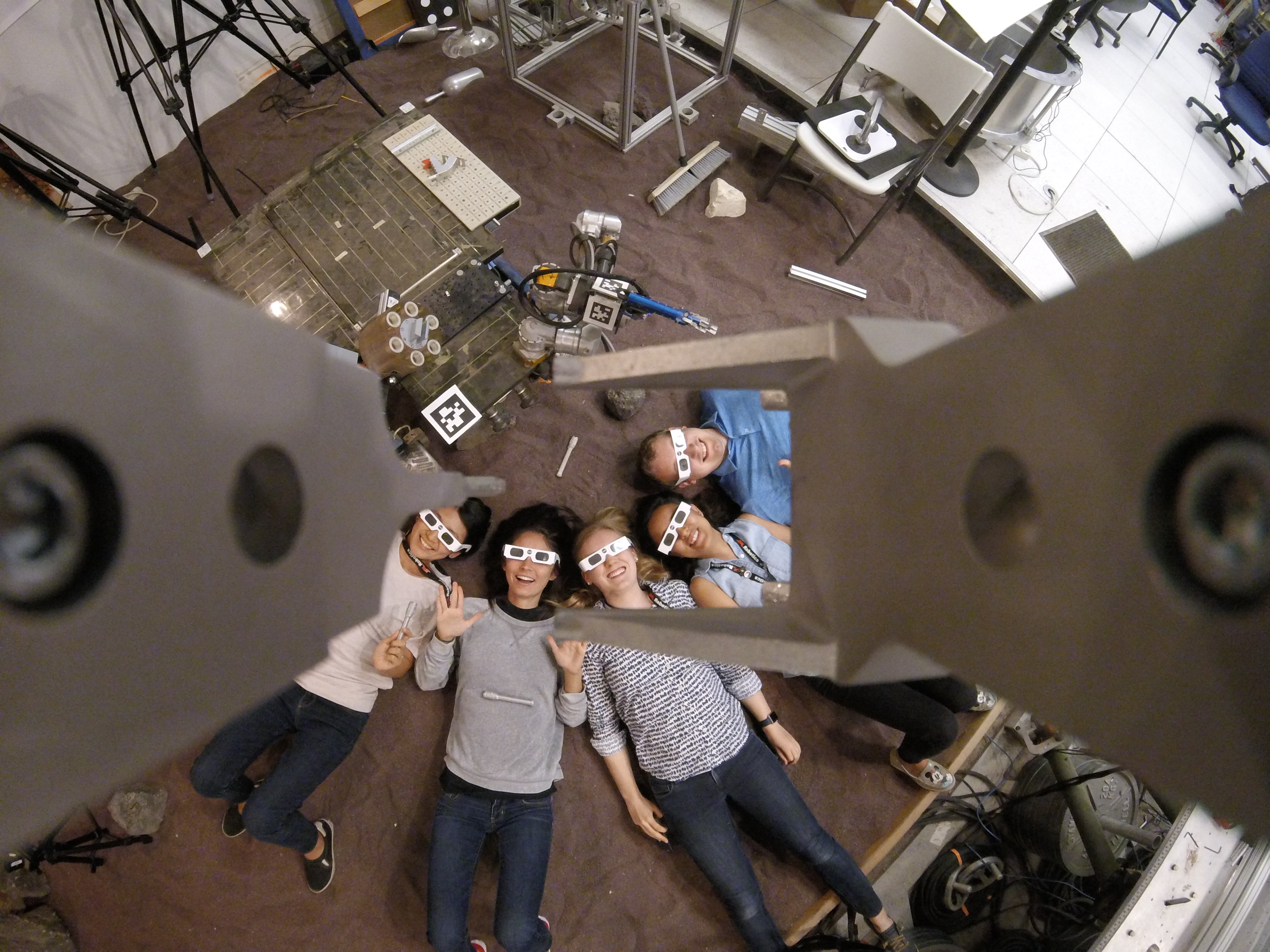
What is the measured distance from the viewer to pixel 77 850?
5.75ft

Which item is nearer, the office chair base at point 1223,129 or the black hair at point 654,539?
Result: the black hair at point 654,539

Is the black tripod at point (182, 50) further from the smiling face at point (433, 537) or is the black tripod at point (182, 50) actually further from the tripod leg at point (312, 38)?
the smiling face at point (433, 537)

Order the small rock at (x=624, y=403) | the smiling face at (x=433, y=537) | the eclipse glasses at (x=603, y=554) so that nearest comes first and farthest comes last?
the eclipse glasses at (x=603, y=554)
the smiling face at (x=433, y=537)
the small rock at (x=624, y=403)

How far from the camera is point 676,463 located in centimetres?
197

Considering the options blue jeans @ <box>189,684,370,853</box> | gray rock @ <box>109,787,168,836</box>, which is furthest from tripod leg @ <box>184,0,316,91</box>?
gray rock @ <box>109,787,168,836</box>

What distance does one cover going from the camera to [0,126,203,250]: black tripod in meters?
1.87

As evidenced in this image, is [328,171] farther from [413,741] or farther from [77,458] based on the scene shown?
[77,458]

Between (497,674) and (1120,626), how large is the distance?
171 centimetres

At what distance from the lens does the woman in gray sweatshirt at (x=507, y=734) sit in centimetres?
167

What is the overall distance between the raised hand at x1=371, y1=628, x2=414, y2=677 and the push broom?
2.02 meters

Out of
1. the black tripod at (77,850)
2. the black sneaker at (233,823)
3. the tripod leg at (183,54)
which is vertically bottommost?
the black tripod at (77,850)

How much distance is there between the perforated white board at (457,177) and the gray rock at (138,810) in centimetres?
209

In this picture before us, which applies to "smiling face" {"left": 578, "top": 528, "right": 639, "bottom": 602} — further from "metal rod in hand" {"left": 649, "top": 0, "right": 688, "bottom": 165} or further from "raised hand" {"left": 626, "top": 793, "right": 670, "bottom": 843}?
"metal rod in hand" {"left": 649, "top": 0, "right": 688, "bottom": 165}

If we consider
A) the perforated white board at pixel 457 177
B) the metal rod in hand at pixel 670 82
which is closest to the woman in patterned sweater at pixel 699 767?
the perforated white board at pixel 457 177
